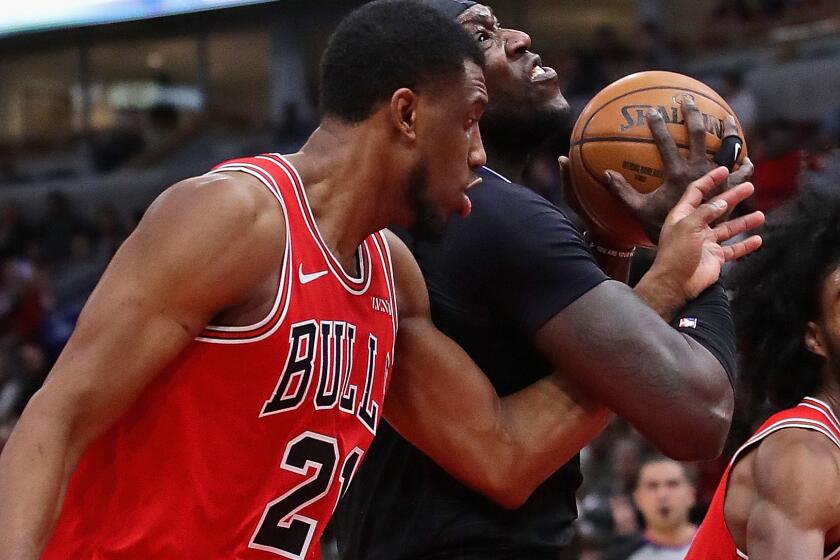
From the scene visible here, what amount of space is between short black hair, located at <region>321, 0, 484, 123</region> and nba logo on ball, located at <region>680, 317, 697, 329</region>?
0.76 metres

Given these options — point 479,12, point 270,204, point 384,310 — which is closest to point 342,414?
point 384,310

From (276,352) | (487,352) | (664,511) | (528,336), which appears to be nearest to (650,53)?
(664,511)

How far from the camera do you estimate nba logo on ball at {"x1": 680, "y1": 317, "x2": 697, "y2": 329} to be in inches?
115

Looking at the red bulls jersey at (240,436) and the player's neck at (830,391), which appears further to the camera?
the player's neck at (830,391)

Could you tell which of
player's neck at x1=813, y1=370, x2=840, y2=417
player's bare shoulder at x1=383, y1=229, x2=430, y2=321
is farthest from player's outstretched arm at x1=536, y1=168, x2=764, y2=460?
player's neck at x1=813, y1=370, x2=840, y2=417

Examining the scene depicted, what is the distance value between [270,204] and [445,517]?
950 millimetres

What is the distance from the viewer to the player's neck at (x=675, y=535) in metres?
6.31

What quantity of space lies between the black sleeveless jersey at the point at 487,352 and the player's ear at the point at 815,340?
90 centimetres

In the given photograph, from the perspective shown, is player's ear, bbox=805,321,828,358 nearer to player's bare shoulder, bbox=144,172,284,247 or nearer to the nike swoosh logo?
the nike swoosh logo

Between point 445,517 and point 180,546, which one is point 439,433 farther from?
point 180,546

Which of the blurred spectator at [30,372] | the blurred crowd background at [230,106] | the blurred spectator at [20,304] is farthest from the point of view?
the blurred spectator at [20,304]

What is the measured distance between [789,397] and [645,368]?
1166mm

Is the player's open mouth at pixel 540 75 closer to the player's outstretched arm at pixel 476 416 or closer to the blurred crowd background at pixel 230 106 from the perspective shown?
the player's outstretched arm at pixel 476 416

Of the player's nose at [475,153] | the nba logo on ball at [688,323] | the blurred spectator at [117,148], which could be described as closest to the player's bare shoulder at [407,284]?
the player's nose at [475,153]
